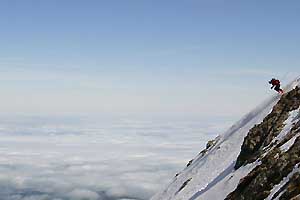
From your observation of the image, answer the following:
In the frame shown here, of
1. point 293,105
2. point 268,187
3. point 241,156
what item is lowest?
point 268,187

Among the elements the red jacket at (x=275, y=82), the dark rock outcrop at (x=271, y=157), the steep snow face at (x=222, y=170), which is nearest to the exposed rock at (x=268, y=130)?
the dark rock outcrop at (x=271, y=157)

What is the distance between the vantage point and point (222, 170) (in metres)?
37.2

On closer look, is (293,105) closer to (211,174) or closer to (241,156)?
(241,156)

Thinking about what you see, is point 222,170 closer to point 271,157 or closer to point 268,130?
point 268,130

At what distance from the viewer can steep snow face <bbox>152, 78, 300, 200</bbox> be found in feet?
101

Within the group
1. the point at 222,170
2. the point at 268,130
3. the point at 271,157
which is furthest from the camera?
the point at 222,170

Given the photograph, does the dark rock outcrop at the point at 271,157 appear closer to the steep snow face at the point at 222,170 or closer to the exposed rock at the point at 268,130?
the exposed rock at the point at 268,130

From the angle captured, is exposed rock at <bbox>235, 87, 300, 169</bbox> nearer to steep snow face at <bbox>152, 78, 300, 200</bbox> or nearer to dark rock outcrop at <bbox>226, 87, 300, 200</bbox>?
dark rock outcrop at <bbox>226, 87, 300, 200</bbox>

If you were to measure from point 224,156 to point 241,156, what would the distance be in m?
7.46

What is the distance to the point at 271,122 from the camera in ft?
114

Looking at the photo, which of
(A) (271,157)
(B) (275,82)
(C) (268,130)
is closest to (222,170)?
(C) (268,130)

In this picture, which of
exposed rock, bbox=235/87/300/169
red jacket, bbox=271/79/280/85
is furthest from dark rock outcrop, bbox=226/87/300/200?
red jacket, bbox=271/79/280/85

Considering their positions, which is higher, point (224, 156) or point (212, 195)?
point (224, 156)

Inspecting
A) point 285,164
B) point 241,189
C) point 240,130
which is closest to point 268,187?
point 285,164
